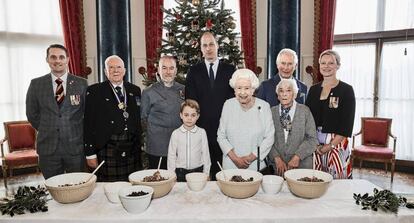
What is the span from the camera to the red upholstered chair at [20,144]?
4.70 m

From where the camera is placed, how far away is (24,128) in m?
5.11

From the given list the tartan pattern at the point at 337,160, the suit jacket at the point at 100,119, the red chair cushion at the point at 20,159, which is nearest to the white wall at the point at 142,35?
the red chair cushion at the point at 20,159

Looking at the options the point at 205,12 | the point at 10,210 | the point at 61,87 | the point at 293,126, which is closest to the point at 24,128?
the point at 61,87

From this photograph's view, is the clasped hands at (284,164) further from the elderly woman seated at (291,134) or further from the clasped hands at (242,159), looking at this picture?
the clasped hands at (242,159)

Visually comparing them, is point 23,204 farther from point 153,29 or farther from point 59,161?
point 153,29

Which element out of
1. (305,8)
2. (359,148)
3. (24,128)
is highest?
(305,8)

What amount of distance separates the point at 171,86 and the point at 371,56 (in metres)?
4.24

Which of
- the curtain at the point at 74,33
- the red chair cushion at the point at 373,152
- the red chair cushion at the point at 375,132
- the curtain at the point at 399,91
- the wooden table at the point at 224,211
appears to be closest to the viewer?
the wooden table at the point at 224,211

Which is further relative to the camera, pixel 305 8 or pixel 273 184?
pixel 305 8

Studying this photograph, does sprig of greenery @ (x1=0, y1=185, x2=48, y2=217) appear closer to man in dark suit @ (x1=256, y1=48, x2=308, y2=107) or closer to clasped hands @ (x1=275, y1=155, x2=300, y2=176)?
clasped hands @ (x1=275, y1=155, x2=300, y2=176)

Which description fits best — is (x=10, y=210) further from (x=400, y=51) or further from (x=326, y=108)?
(x=400, y=51)

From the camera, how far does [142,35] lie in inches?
260

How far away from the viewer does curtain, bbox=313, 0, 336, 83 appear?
18.8 feet

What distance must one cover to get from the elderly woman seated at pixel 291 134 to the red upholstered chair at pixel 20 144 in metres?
3.72
